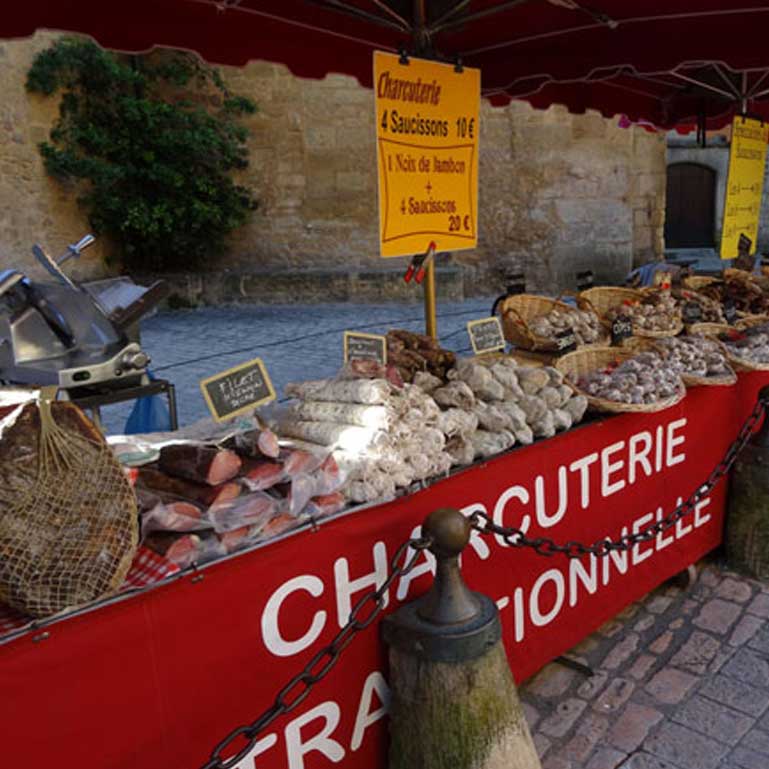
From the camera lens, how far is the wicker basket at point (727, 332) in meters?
3.76

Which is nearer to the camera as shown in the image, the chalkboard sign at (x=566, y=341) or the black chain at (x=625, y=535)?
the black chain at (x=625, y=535)

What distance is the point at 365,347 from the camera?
288cm

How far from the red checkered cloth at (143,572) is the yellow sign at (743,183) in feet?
17.6

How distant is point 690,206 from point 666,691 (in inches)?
820

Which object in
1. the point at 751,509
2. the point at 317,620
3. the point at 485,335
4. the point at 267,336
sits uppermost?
the point at 485,335

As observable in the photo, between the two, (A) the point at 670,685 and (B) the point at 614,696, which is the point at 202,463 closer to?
(B) the point at 614,696

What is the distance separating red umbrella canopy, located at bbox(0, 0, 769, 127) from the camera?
3416 mm

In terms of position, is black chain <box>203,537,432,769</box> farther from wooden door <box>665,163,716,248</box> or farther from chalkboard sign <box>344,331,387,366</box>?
wooden door <box>665,163,716,248</box>

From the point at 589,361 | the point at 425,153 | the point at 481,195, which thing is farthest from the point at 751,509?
the point at 481,195

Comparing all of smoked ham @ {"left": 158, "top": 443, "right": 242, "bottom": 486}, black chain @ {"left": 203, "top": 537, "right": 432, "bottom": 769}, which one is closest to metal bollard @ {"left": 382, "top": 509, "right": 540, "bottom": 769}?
black chain @ {"left": 203, "top": 537, "right": 432, "bottom": 769}

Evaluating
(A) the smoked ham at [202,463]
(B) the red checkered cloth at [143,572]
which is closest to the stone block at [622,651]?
(A) the smoked ham at [202,463]

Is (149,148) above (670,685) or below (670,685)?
above

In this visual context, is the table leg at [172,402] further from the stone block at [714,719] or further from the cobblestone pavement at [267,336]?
the cobblestone pavement at [267,336]

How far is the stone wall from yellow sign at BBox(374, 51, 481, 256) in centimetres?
861
